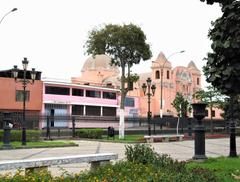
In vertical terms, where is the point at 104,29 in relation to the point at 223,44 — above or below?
above

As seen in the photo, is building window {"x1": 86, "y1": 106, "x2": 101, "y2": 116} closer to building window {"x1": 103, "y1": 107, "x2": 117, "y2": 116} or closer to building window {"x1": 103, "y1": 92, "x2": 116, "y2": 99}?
building window {"x1": 103, "y1": 107, "x2": 117, "y2": 116}

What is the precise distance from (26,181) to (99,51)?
30.8 m

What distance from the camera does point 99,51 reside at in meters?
36.9

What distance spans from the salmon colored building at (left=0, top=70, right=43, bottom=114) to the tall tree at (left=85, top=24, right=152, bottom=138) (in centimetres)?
1921

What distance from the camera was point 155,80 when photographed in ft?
281

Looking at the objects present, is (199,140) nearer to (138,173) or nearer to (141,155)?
(141,155)

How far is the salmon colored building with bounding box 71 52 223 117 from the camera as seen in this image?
7744cm

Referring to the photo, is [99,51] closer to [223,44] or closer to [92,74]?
[223,44]

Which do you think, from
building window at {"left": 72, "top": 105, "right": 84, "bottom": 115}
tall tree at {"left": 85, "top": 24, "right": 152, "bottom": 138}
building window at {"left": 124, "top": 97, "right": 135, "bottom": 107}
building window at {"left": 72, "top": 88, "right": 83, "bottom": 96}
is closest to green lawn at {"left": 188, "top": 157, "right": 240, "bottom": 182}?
tall tree at {"left": 85, "top": 24, "right": 152, "bottom": 138}

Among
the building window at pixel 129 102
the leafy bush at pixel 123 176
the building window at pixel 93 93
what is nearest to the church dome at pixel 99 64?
the building window at pixel 129 102

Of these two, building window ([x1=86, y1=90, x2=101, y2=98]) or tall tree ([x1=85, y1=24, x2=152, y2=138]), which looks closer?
tall tree ([x1=85, y1=24, x2=152, y2=138])

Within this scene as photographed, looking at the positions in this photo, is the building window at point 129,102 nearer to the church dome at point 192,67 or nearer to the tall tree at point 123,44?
the church dome at point 192,67

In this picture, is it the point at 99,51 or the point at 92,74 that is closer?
the point at 99,51

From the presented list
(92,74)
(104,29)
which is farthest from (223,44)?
(92,74)
